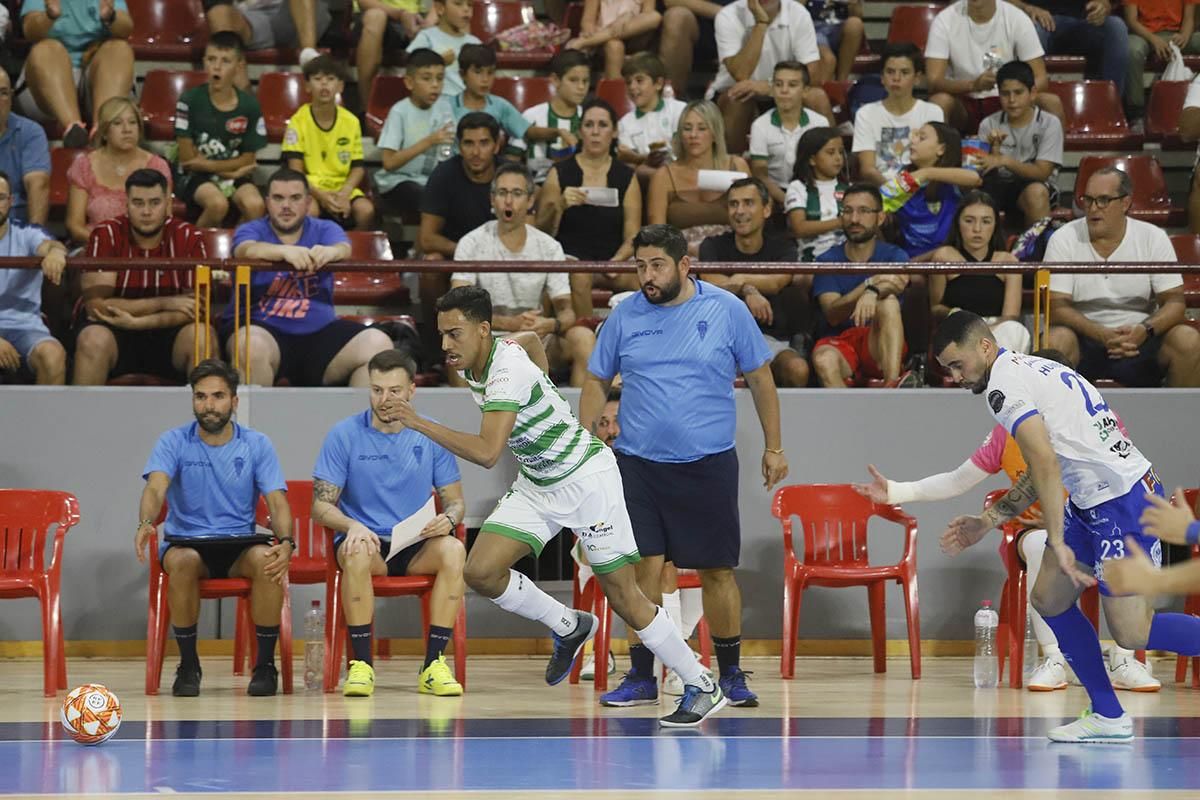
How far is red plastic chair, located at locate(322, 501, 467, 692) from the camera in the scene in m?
8.04

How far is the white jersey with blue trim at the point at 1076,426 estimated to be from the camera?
6305mm

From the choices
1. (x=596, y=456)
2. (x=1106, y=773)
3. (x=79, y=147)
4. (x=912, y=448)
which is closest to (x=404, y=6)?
(x=79, y=147)

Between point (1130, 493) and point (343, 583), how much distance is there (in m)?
3.68

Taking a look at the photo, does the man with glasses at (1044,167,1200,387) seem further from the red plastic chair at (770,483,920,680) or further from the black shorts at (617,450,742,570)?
the black shorts at (617,450,742,570)

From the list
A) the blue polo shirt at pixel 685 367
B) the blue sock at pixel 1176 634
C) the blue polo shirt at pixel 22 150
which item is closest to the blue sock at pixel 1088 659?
the blue sock at pixel 1176 634

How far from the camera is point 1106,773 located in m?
5.73

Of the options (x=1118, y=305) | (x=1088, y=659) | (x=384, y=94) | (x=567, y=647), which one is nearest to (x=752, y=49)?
(x=384, y=94)

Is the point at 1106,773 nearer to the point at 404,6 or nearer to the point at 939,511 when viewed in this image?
the point at 939,511

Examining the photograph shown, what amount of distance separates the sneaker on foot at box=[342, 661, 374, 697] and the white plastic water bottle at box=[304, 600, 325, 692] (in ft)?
1.34

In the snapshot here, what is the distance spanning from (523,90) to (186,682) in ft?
18.9

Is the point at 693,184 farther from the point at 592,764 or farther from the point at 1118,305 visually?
the point at 592,764

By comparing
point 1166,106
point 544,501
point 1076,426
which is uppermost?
point 1166,106

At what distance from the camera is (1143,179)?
11797 millimetres

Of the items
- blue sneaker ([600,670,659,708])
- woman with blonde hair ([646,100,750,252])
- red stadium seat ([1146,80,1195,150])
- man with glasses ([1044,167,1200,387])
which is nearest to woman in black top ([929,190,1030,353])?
man with glasses ([1044,167,1200,387])
